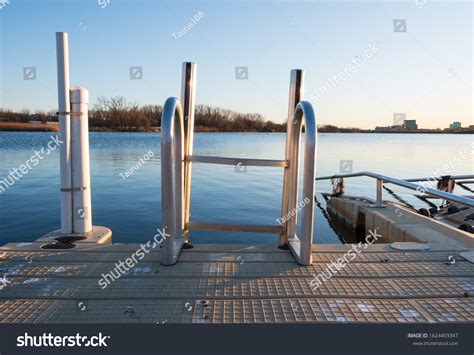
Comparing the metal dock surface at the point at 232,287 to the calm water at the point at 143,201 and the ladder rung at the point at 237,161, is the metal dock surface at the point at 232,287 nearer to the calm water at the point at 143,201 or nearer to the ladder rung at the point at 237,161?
the ladder rung at the point at 237,161

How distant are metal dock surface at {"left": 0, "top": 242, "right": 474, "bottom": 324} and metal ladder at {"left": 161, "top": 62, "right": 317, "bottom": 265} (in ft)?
0.67

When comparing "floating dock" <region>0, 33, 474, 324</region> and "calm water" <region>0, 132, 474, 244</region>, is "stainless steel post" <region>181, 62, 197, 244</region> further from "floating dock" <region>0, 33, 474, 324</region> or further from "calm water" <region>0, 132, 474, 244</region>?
"calm water" <region>0, 132, 474, 244</region>

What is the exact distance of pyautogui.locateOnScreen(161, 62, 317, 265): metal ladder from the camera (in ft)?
9.45

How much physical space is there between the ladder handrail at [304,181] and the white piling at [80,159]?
7.44ft

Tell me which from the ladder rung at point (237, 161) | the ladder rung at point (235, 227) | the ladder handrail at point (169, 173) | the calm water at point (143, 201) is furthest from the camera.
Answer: the calm water at point (143, 201)

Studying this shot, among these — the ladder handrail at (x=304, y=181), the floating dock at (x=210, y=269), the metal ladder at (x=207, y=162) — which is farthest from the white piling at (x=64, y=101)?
the ladder handrail at (x=304, y=181)

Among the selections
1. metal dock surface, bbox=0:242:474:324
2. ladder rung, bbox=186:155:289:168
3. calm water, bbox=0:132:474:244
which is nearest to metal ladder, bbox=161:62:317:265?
ladder rung, bbox=186:155:289:168

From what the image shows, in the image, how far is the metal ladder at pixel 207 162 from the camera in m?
2.88

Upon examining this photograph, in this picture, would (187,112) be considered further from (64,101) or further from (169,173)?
(64,101)

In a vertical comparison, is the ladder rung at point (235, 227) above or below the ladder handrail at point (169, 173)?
below

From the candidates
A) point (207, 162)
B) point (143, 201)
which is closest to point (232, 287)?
point (207, 162)

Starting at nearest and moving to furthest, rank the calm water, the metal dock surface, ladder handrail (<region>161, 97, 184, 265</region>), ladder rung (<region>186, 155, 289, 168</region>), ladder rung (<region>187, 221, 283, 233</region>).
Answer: the metal dock surface → ladder handrail (<region>161, 97, 184, 265</region>) → ladder rung (<region>186, 155, 289, 168</region>) → ladder rung (<region>187, 221, 283, 233</region>) → the calm water

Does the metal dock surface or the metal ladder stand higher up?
the metal ladder

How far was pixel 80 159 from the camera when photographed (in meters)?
3.95
